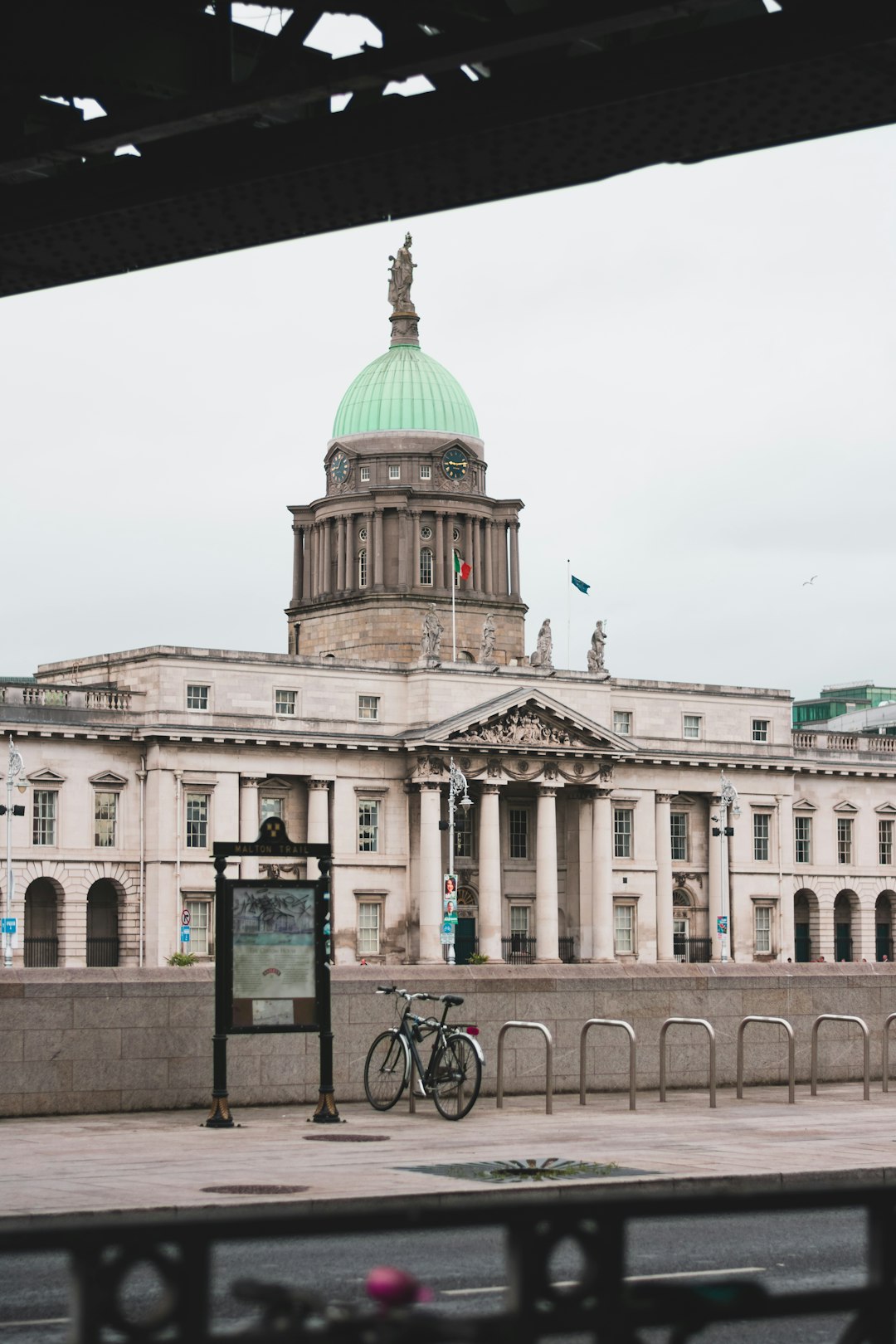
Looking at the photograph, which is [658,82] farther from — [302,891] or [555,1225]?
[302,891]

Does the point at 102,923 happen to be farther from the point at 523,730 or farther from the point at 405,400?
the point at 405,400

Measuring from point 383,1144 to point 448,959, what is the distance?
7395cm

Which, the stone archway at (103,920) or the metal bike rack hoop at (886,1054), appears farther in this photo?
the stone archway at (103,920)

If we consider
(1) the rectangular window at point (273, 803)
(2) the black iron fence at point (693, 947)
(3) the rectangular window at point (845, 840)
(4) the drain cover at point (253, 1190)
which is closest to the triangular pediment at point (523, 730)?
(1) the rectangular window at point (273, 803)

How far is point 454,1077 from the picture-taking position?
2355 cm

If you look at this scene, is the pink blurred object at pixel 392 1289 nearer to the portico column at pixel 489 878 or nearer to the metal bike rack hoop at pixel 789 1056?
the metal bike rack hoop at pixel 789 1056

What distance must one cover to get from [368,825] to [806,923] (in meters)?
26.2

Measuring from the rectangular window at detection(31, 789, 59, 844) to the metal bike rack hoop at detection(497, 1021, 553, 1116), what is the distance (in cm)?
6297

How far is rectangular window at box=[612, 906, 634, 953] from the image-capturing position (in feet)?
330

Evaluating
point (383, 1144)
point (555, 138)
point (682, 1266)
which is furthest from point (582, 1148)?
point (555, 138)

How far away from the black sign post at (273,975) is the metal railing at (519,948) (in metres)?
75.6

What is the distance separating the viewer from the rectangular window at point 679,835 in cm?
10488

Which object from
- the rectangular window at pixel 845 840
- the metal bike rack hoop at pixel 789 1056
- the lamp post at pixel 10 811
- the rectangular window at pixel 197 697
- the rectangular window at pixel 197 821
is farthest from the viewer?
the rectangular window at pixel 845 840

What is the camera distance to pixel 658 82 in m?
9.88
